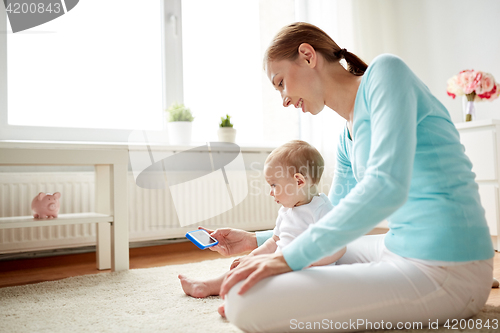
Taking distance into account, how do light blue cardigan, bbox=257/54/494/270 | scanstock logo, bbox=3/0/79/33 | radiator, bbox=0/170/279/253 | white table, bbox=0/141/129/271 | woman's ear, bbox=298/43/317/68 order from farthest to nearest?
1. scanstock logo, bbox=3/0/79/33
2. radiator, bbox=0/170/279/253
3. white table, bbox=0/141/129/271
4. woman's ear, bbox=298/43/317/68
5. light blue cardigan, bbox=257/54/494/270

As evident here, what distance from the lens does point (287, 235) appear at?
1.13m

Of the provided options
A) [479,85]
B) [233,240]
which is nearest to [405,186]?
[233,240]

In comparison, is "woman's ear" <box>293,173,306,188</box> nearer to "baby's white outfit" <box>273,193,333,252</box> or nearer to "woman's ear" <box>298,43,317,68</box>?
"baby's white outfit" <box>273,193,333,252</box>

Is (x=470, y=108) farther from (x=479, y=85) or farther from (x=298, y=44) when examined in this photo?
(x=298, y=44)

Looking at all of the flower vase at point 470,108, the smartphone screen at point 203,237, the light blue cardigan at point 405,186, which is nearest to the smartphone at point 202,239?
the smartphone screen at point 203,237

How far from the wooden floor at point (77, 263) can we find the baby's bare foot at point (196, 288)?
A: 61 centimetres

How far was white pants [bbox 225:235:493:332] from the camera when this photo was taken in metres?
0.77

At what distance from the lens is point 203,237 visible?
1.25 meters

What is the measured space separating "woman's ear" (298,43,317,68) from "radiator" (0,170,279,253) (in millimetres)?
1577

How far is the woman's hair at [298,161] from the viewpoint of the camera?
1143 millimetres

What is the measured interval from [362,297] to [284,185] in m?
0.43

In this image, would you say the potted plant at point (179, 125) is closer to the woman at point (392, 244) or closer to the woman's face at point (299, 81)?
the woman's face at point (299, 81)

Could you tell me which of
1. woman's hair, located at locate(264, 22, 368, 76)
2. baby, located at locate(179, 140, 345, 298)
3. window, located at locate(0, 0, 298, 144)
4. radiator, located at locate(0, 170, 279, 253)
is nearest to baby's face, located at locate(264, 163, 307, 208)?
baby, located at locate(179, 140, 345, 298)

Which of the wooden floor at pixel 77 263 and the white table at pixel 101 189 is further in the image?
the wooden floor at pixel 77 263
